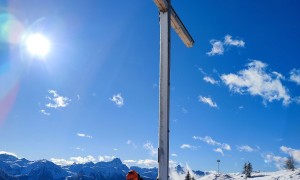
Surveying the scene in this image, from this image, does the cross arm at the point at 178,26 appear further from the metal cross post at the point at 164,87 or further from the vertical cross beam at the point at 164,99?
the vertical cross beam at the point at 164,99

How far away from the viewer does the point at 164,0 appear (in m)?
4.67

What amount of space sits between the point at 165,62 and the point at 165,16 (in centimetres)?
74

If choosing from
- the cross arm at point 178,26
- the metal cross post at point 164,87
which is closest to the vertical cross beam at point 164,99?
the metal cross post at point 164,87

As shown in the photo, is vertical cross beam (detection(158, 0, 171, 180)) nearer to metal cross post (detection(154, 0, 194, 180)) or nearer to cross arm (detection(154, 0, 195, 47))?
metal cross post (detection(154, 0, 194, 180))

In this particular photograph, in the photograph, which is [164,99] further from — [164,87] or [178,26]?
[178,26]

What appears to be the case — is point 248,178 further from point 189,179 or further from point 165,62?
point 165,62

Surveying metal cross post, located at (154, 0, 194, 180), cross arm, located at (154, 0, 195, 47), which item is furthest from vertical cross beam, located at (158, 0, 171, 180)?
cross arm, located at (154, 0, 195, 47)

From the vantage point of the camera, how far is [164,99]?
4.21 m

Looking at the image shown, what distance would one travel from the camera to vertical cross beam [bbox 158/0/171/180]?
13.3 ft

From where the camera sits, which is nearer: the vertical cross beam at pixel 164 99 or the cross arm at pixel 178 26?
the vertical cross beam at pixel 164 99

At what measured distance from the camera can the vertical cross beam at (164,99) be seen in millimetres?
4039

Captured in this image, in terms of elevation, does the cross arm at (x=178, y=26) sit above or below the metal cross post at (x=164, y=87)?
above

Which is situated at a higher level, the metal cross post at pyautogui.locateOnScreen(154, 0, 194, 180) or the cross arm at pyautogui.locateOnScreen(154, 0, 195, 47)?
the cross arm at pyautogui.locateOnScreen(154, 0, 195, 47)

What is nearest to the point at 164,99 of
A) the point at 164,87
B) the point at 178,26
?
the point at 164,87
